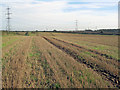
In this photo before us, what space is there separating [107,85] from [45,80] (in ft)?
8.14

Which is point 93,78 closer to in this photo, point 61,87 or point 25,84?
point 61,87

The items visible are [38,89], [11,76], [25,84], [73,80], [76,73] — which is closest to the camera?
[38,89]

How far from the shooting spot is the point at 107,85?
19.4 ft

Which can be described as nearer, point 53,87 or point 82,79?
point 53,87

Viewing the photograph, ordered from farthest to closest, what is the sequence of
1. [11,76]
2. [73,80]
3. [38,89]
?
[11,76]
[73,80]
[38,89]

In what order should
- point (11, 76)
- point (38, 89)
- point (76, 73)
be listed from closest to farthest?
point (38, 89) → point (11, 76) → point (76, 73)

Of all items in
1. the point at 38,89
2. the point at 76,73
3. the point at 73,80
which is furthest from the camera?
the point at 76,73

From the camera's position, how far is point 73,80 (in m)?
6.26

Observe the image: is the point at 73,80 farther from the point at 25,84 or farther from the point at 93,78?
the point at 25,84

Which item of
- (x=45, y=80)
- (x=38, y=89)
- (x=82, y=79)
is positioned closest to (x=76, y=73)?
(x=82, y=79)

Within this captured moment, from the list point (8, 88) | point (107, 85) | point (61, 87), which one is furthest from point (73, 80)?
point (8, 88)

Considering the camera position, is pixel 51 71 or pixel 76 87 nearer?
pixel 76 87

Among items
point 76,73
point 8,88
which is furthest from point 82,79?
point 8,88

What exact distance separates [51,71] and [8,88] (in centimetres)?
260
